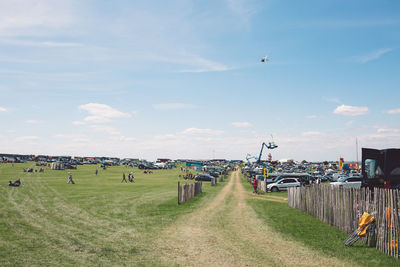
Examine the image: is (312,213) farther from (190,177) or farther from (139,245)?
(190,177)

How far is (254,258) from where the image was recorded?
381 inches

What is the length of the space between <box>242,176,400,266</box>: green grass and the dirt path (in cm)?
57

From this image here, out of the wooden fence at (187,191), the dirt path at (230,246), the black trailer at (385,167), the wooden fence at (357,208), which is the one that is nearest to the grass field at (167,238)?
the dirt path at (230,246)

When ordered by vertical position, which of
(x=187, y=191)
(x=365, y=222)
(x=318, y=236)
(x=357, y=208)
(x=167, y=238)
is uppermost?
(x=357, y=208)

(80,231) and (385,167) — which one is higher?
(385,167)

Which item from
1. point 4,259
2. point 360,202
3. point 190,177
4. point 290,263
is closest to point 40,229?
point 4,259

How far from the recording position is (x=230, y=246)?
11148 mm

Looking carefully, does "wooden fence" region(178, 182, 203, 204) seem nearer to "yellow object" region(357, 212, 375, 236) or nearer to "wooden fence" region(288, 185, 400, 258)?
"wooden fence" region(288, 185, 400, 258)

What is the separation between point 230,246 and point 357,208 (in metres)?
5.35

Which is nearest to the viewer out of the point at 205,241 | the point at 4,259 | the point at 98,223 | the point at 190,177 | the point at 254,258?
the point at 4,259

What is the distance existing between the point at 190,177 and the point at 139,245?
163ft

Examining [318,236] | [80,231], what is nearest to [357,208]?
[318,236]

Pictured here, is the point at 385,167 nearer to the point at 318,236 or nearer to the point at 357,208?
the point at 357,208

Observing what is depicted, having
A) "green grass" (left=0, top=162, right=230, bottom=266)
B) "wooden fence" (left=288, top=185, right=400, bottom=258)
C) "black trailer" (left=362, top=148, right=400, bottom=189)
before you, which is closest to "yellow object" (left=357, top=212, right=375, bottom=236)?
"wooden fence" (left=288, top=185, right=400, bottom=258)
